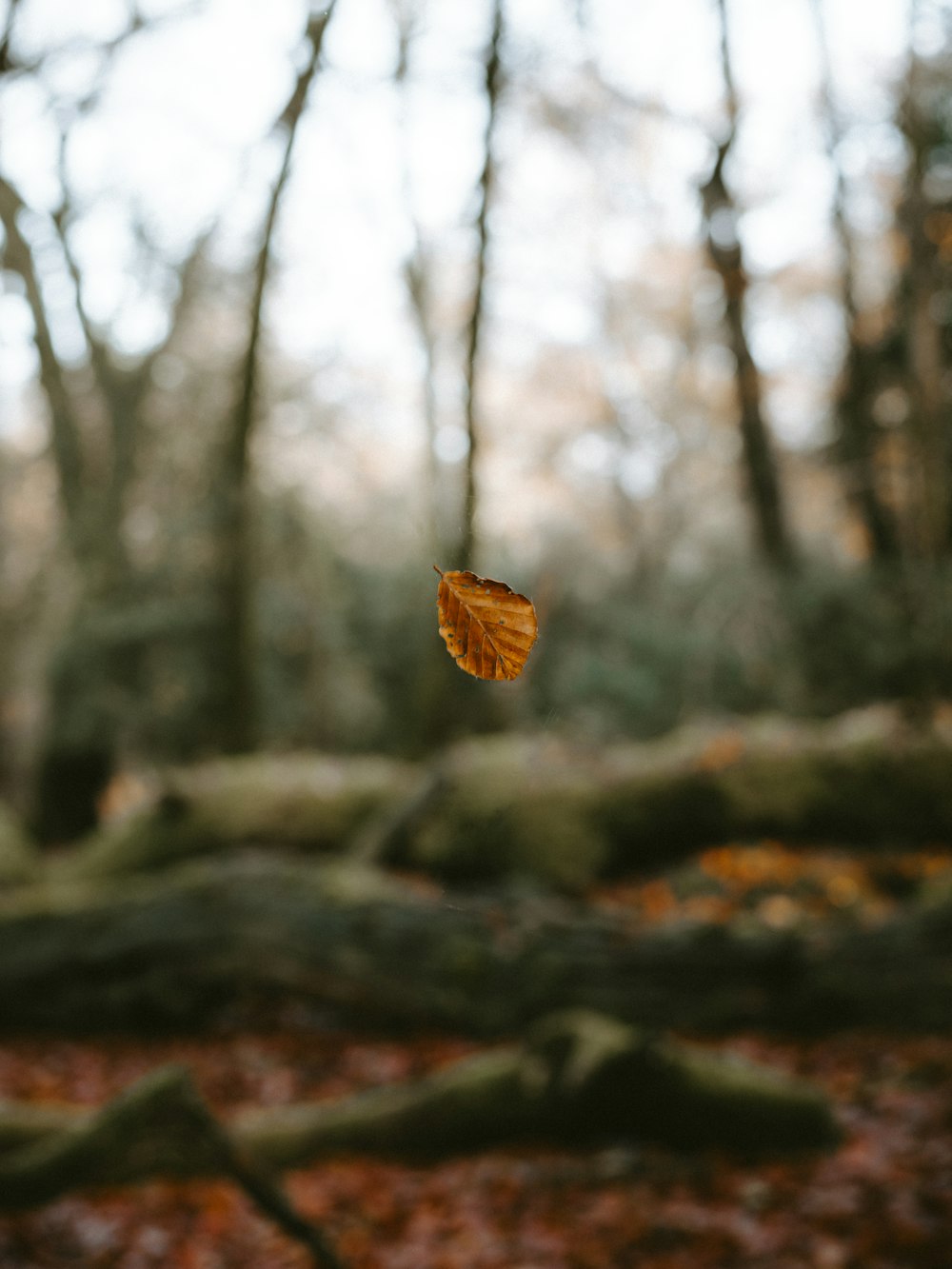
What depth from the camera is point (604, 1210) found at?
396cm

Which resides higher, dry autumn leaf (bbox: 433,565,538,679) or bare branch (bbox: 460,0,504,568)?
bare branch (bbox: 460,0,504,568)

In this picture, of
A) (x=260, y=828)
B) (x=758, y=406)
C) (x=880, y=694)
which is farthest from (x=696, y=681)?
(x=260, y=828)

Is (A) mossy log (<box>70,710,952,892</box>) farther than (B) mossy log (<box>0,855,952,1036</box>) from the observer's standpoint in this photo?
Yes

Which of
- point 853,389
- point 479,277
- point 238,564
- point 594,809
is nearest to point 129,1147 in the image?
point 479,277

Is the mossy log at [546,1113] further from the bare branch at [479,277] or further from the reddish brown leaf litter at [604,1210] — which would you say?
the bare branch at [479,277]

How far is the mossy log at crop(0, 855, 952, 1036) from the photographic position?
5.11 metres

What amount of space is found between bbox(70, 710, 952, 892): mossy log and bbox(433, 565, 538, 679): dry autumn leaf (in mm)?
6091

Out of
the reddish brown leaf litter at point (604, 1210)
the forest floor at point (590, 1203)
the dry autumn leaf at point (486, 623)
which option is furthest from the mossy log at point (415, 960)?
the dry autumn leaf at point (486, 623)

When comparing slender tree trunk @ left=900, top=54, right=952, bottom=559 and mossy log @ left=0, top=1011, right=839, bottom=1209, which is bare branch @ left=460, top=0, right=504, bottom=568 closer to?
mossy log @ left=0, top=1011, right=839, bottom=1209

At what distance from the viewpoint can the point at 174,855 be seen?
7984 millimetres

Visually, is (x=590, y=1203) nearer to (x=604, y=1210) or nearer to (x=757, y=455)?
(x=604, y=1210)

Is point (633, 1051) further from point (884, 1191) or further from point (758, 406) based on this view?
point (758, 406)

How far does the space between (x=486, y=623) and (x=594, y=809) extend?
6346 mm

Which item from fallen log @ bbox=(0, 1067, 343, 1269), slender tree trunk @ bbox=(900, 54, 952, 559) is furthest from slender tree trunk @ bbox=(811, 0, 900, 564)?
fallen log @ bbox=(0, 1067, 343, 1269)
